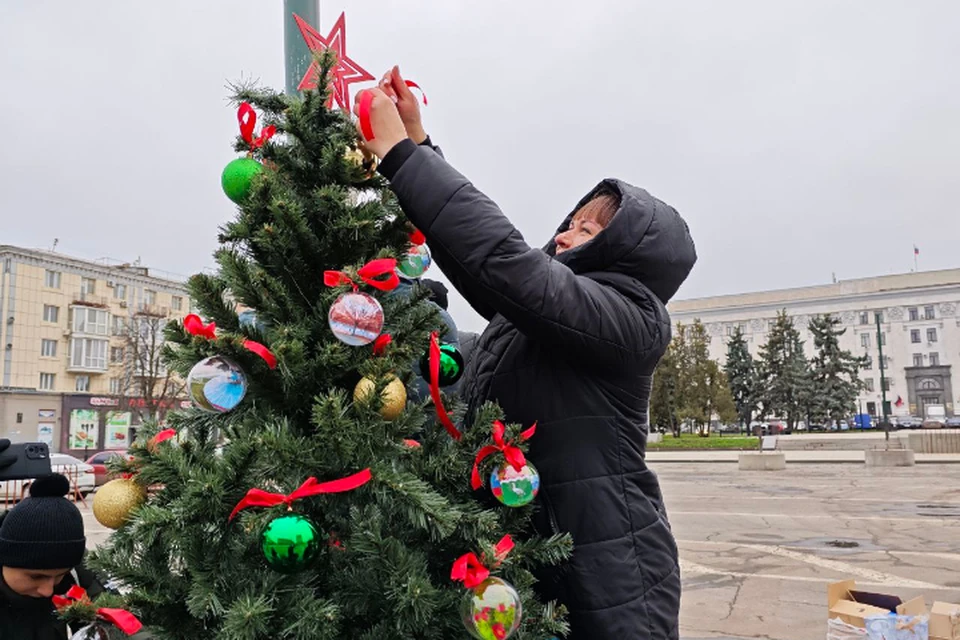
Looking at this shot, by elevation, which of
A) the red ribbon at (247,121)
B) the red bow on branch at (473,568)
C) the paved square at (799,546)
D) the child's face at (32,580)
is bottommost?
the paved square at (799,546)

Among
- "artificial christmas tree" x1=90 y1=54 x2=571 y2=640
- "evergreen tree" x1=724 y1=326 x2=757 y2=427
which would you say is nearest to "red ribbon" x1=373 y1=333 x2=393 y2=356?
"artificial christmas tree" x1=90 y1=54 x2=571 y2=640

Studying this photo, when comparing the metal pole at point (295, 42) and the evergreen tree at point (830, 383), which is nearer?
the metal pole at point (295, 42)

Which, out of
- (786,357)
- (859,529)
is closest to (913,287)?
(786,357)

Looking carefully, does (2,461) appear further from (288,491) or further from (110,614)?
(288,491)

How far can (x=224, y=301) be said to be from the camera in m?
1.42

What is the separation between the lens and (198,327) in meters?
1.35

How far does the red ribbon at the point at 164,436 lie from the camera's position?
1393 mm

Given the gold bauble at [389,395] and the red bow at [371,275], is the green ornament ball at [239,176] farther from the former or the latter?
the gold bauble at [389,395]

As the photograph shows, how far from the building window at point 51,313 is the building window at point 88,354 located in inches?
64.4

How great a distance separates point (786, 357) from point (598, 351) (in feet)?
188

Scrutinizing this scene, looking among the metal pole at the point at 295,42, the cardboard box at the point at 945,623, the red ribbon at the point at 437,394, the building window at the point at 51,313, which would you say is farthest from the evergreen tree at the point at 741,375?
the red ribbon at the point at 437,394

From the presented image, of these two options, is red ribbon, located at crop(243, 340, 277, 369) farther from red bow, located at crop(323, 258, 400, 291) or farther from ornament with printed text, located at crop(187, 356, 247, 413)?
red bow, located at crop(323, 258, 400, 291)

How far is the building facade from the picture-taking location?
38969 mm

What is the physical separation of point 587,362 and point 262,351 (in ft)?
2.12
